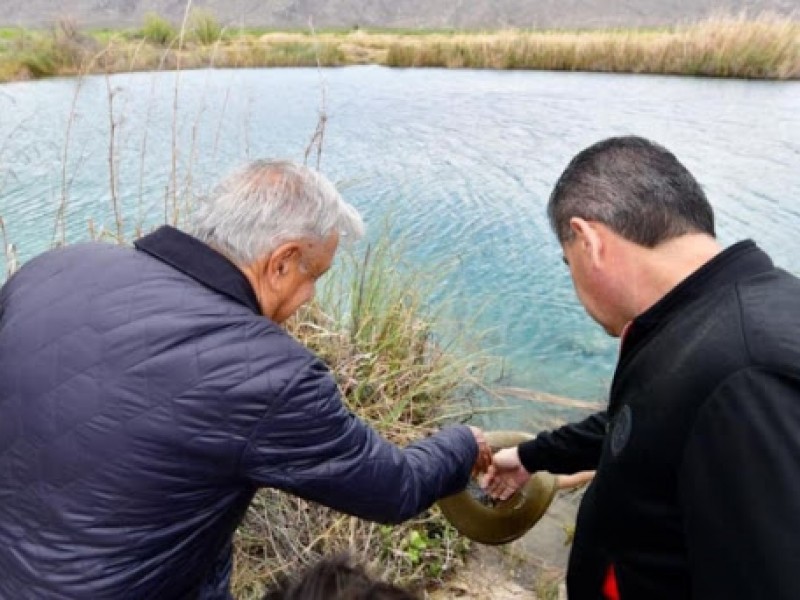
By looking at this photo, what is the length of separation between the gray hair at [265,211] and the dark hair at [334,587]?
64 cm

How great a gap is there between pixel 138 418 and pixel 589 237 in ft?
2.93

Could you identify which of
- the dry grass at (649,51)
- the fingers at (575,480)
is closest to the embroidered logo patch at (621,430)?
the fingers at (575,480)

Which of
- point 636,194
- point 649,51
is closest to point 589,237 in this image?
point 636,194

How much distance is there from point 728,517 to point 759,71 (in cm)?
1426

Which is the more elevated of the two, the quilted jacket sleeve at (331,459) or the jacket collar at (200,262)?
the jacket collar at (200,262)

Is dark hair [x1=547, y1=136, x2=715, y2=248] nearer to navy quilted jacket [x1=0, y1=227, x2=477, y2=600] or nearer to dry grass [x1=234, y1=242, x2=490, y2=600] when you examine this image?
navy quilted jacket [x1=0, y1=227, x2=477, y2=600]

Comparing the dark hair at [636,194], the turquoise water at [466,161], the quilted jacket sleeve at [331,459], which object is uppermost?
the dark hair at [636,194]

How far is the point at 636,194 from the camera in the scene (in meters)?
1.25

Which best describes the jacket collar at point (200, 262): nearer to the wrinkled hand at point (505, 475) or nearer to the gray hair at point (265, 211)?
the gray hair at point (265, 211)

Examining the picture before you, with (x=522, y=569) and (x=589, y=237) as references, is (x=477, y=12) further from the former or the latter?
(x=589, y=237)

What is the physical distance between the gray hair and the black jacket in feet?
2.20

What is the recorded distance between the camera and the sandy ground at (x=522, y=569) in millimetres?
2395

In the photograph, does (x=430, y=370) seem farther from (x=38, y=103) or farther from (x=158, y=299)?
(x=38, y=103)

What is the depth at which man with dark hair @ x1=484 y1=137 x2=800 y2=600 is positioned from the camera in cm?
87
